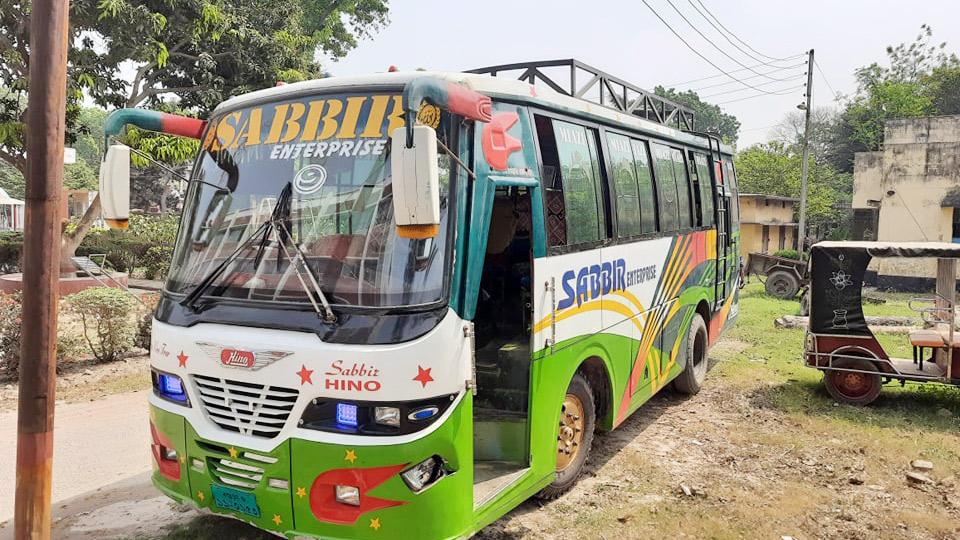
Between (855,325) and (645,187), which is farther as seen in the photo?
(855,325)

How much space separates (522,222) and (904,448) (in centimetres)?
454

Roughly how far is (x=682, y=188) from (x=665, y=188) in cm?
71

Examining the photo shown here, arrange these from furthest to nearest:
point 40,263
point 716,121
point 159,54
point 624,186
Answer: point 716,121
point 159,54
point 624,186
point 40,263

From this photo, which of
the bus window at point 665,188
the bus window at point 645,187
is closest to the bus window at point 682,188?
the bus window at point 665,188

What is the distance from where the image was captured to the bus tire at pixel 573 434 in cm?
547

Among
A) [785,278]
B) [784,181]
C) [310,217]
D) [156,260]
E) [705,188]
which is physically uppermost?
[784,181]

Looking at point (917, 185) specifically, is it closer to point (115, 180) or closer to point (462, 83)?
point (462, 83)

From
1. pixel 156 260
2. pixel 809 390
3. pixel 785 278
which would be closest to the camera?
pixel 809 390

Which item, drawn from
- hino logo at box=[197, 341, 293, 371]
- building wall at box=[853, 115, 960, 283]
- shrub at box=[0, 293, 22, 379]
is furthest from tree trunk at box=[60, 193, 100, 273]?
building wall at box=[853, 115, 960, 283]

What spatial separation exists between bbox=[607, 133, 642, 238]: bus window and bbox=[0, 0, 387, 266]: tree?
10.0 meters

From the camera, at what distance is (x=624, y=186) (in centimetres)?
639

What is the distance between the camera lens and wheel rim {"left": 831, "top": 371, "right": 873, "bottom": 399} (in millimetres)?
8273

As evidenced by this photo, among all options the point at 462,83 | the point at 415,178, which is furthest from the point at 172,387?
the point at 462,83

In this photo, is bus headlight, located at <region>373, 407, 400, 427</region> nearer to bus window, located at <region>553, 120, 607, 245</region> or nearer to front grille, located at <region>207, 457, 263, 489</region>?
front grille, located at <region>207, 457, 263, 489</region>
